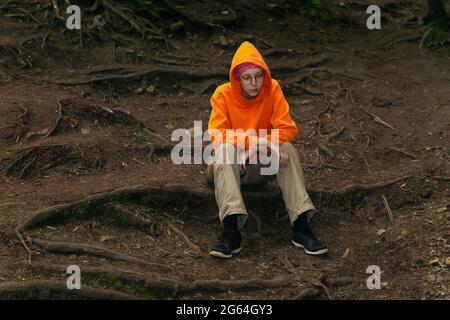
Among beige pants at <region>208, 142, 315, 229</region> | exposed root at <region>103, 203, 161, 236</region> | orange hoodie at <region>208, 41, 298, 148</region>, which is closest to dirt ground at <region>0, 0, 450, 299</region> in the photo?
exposed root at <region>103, 203, 161, 236</region>

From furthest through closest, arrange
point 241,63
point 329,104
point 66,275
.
→ point 329,104
point 241,63
point 66,275

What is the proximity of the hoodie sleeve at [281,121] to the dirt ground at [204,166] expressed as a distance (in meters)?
0.65

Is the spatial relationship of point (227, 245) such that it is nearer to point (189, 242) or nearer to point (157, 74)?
point (189, 242)

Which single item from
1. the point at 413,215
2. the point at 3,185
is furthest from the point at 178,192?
the point at 413,215

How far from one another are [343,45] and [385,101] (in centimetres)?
229

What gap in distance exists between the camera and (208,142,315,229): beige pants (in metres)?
6.69

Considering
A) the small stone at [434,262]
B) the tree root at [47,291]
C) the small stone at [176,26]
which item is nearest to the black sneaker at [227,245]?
the tree root at [47,291]

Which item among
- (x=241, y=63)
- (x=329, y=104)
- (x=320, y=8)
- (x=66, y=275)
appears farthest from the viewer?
(x=320, y=8)

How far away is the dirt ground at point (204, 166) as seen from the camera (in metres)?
6.60

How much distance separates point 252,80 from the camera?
6941 mm

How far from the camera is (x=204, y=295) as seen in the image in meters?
6.26

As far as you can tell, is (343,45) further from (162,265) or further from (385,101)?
(162,265)

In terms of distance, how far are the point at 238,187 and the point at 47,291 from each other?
5.50 ft

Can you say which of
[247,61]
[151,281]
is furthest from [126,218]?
[247,61]
